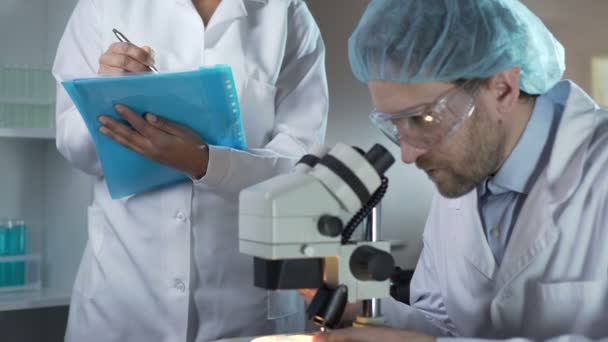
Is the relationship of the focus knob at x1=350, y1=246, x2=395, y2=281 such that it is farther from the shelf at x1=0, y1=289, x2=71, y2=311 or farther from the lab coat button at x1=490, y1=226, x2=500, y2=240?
the shelf at x1=0, y1=289, x2=71, y2=311

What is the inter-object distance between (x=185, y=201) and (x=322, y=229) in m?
0.71

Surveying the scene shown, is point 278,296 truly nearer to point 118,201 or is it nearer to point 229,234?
point 229,234

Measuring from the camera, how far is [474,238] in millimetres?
1484

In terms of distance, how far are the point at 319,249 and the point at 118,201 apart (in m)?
0.80

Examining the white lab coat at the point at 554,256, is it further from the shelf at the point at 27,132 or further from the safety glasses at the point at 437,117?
the shelf at the point at 27,132

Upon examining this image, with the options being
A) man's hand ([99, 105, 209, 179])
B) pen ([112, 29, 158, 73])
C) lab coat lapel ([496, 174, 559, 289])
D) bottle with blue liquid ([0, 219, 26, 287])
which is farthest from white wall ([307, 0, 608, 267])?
lab coat lapel ([496, 174, 559, 289])

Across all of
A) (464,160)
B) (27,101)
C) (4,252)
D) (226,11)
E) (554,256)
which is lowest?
(4,252)

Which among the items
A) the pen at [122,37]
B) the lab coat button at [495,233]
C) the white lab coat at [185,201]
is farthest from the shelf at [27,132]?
the lab coat button at [495,233]

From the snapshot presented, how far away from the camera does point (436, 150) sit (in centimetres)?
132

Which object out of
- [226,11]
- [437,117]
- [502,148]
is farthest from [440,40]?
[226,11]

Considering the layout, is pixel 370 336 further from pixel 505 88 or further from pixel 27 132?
pixel 27 132

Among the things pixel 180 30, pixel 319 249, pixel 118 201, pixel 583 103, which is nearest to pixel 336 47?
pixel 180 30

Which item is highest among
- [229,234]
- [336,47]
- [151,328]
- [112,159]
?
[336,47]

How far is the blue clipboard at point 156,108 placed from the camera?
1.49 meters
